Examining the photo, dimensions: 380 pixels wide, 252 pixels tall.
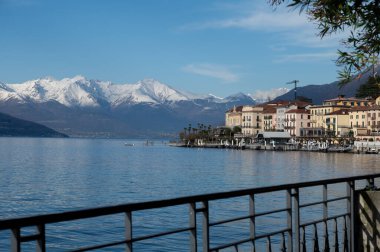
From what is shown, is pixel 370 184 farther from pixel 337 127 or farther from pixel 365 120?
pixel 337 127

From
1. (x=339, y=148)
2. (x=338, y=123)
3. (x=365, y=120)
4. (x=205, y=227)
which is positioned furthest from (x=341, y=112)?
(x=205, y=227)

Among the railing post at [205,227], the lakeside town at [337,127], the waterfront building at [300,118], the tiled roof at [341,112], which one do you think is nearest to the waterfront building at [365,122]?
the lakeside town at [337,127]

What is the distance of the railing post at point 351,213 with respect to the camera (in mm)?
9016

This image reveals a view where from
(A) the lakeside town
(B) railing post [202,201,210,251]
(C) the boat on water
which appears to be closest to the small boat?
(A) the lakeside town

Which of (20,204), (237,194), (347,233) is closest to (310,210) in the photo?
(20,204)

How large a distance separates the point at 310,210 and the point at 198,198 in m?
31.8

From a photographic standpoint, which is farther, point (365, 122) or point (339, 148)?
point (339, 148)

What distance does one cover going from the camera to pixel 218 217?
Result: 107 ft

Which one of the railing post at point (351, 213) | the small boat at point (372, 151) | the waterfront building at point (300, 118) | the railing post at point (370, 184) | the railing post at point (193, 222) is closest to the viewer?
the railing post at point (193, 222)

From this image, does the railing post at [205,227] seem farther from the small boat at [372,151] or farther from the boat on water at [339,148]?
the boat on water at [339,148]

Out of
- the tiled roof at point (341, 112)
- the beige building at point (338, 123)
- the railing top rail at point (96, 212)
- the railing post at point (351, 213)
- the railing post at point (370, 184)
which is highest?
the tiled roof at point (341, 112)

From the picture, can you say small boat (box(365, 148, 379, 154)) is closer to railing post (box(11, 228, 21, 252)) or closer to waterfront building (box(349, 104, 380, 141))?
waterfront building (box(349, 104, 380, 141))

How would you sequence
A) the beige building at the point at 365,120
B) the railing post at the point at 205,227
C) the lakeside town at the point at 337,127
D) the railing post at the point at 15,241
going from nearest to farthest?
the railing post at the point at 15,241, the railing post at the point at 205,227, the beige building at the point at 365,120, the lakeside town at the point at 337,127

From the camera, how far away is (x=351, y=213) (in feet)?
29.8
